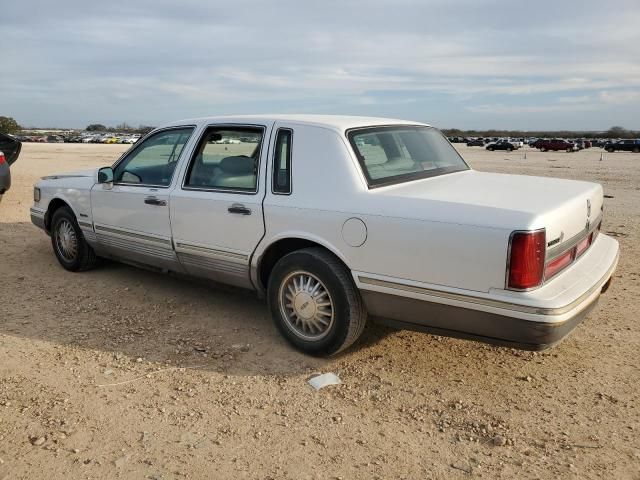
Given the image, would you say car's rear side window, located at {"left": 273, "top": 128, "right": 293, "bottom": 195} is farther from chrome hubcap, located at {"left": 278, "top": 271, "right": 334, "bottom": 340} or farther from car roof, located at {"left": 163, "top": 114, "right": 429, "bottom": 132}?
chrome hubcap, located at {"left": 278, "top": 271, "right": 334, "bottom": 340}

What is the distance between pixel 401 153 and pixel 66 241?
3.91m

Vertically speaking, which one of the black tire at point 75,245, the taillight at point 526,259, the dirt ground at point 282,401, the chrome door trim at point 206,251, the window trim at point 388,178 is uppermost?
the window trim at point 388,178

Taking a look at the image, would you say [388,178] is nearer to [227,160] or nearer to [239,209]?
[239,209]

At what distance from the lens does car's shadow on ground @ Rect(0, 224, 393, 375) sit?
406 centimetres

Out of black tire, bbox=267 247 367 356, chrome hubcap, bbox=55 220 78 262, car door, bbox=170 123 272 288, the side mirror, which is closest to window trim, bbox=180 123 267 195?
car door, bbox=170 123 272 288

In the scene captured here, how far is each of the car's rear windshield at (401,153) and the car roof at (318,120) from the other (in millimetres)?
74

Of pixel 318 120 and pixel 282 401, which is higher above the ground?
pixel 318 120

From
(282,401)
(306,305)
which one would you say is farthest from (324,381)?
(306,305)

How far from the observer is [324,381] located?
366 cm

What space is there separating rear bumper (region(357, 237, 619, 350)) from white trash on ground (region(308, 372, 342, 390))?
1.56 feet

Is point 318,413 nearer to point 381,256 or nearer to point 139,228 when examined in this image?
point 381,256

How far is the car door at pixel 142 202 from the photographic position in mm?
4855

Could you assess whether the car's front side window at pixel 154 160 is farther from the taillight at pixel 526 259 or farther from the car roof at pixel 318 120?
the taillight at pixel 526 259

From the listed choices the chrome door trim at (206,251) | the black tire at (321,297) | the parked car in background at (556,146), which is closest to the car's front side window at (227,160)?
the chrome door trim at (206,251)
